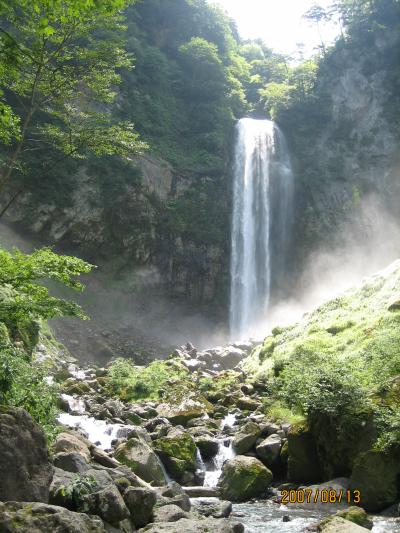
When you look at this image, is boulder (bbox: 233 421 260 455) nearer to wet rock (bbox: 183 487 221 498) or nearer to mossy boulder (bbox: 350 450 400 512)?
wet rock (bbox: 183 487 221 498)

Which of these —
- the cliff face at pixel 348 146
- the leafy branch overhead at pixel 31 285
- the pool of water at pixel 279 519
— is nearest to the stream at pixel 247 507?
the pool of water at pixel 279 519

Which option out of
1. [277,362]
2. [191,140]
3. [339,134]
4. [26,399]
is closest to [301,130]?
[339,134]

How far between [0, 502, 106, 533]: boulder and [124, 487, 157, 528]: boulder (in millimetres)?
1785

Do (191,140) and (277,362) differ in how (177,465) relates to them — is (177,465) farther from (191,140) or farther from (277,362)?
(191,140)

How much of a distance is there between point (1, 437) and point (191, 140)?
1400 inches

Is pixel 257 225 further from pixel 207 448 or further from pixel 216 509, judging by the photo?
pixel 216 509

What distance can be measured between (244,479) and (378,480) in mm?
2470

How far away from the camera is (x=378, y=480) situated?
7.34m

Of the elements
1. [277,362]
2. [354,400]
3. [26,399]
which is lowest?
[26,399]

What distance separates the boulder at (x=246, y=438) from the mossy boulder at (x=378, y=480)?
276 centimetres

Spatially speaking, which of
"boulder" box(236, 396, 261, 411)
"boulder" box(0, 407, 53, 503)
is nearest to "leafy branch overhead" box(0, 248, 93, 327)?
"boulder" box(0, 407, 53, 503)

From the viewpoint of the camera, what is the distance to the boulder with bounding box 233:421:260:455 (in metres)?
9.83

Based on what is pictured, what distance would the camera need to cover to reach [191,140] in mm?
38156

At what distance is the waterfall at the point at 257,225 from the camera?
31.9m
